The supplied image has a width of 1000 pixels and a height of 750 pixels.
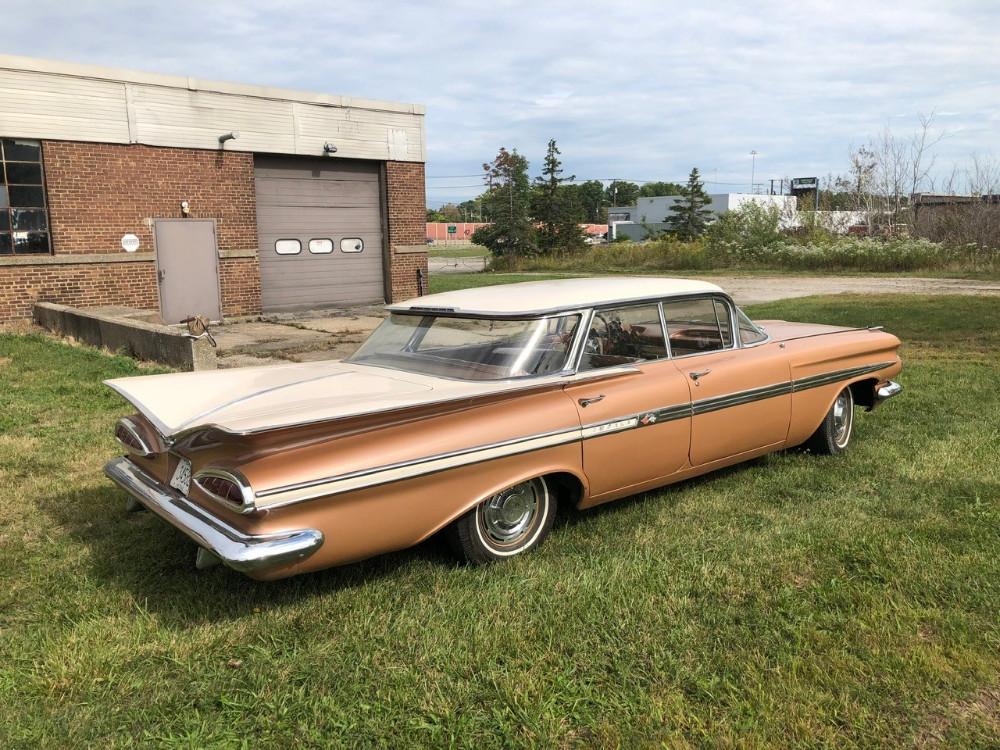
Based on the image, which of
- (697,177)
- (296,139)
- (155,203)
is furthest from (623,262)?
(155,203)

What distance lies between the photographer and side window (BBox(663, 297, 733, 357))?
186 inches

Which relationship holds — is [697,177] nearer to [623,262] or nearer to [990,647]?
[623,262]

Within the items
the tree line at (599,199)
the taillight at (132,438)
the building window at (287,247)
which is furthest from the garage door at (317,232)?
the tree line at (599,199)

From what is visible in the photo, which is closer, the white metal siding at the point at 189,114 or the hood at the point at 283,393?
the hood at the point at 283,393

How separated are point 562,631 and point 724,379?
2.04 metres

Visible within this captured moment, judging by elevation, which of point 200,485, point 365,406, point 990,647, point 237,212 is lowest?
point 990,647

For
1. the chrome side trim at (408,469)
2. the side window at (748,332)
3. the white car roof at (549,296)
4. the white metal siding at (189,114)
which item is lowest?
the chrome side trim at (408,469)

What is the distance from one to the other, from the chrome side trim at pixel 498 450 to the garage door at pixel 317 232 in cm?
1238

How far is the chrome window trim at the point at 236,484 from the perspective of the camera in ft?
9.92

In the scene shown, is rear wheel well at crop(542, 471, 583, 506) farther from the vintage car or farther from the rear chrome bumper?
the rear chrome bumper

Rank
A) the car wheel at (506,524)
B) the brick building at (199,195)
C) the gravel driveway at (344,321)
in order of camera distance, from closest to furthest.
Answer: the car wheel at (506,524) → the gravel driveway at (344,321) → the brick building at (199,195)

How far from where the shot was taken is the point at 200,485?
10.8 feet

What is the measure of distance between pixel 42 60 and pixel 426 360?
36.9 feet

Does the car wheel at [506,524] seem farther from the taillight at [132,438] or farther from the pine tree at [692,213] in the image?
the pine tree at [692,213]
